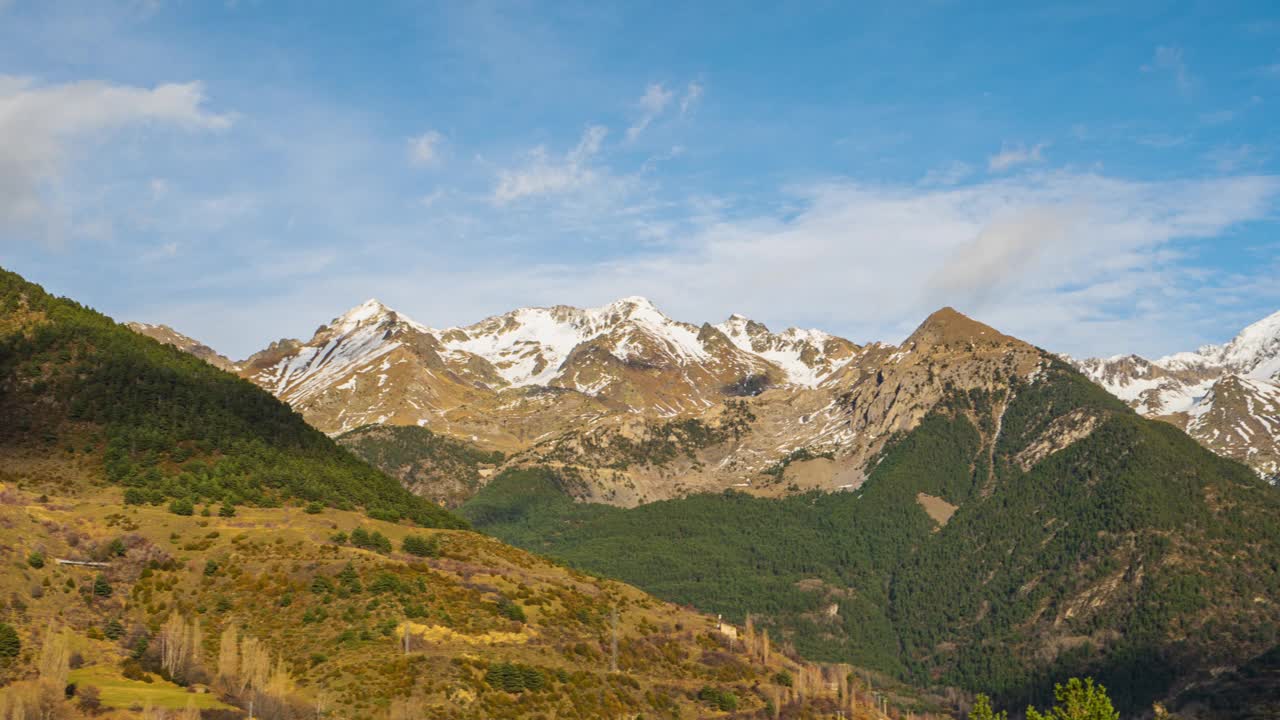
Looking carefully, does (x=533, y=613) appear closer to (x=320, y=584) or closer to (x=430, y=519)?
(x=320, y=584)

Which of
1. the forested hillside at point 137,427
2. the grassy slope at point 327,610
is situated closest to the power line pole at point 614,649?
the grassy slope at point 327,610

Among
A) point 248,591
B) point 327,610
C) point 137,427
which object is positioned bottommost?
point 327,610

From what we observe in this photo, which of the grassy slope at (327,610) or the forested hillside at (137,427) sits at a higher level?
the forested hillside at (137,427)

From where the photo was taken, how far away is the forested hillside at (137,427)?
497 feet

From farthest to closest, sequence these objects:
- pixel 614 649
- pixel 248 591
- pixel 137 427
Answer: pixel 137 427
pixel 614 649
pixel 248 591

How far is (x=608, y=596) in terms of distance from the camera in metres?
179

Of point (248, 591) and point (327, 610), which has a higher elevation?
point (248, 591)

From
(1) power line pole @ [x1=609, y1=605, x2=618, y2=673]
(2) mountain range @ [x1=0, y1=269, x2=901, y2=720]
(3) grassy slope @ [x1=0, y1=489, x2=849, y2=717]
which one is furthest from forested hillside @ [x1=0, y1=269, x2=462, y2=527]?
(1) power line pole @ [x1=609, y1=605, x2=618, y2=673]

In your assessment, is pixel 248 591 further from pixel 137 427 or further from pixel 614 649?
pixel 614 649

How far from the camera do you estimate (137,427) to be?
162 metres

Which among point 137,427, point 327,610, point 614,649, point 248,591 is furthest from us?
point 137,427

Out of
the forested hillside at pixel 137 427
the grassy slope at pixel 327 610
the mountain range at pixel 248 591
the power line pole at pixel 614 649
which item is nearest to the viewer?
the mountain range at pixel 248 591

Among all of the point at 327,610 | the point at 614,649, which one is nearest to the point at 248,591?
the point at 327,610

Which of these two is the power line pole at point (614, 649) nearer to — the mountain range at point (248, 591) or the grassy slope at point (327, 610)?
the mountain range at point (248, 591)
